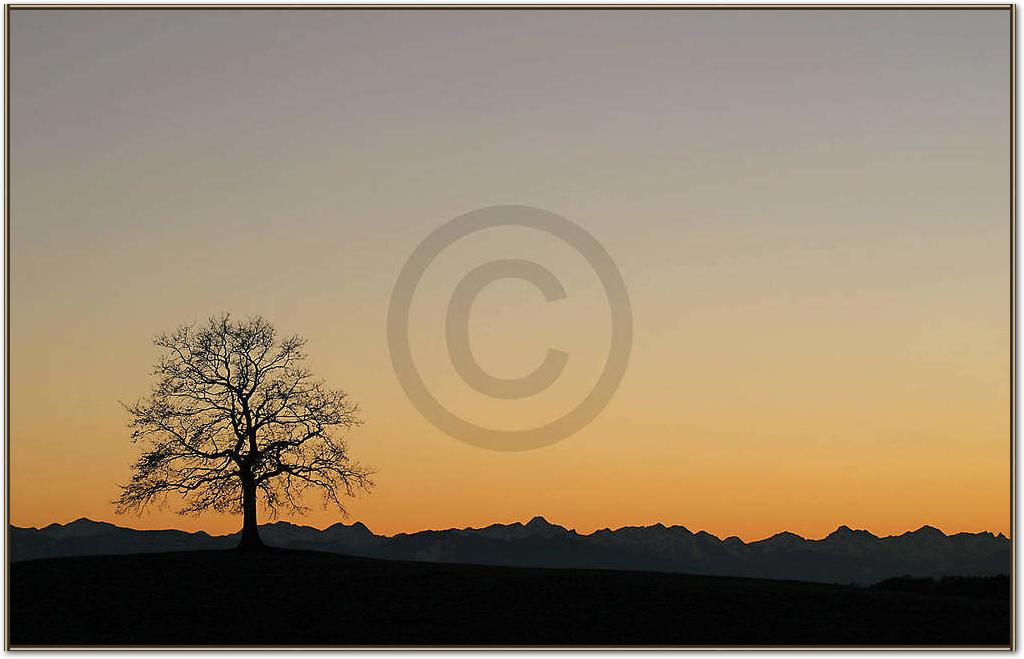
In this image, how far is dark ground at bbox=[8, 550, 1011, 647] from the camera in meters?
48.5

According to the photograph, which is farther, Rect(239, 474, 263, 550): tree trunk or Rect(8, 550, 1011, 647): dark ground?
Rect(239, 474, 263, 550): tree trunk

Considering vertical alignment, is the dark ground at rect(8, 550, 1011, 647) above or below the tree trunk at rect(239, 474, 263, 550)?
below

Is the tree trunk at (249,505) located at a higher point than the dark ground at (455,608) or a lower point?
higher

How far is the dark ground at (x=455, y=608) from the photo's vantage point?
48469mm

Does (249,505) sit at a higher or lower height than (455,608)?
higher

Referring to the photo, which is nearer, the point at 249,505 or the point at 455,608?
the point at 455,608

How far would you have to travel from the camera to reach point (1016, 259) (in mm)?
45562

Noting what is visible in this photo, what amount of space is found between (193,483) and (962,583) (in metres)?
34.7

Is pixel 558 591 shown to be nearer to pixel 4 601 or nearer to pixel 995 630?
pixel 995 630

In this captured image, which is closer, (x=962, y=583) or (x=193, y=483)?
(x=962, y=583)

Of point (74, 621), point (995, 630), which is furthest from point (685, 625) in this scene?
point (74, 621)

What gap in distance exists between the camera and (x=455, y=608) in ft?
170

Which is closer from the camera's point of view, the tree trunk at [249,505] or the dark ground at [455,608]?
the dark ground at [455,608]

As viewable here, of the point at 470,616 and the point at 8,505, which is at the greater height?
the point at 8,505
